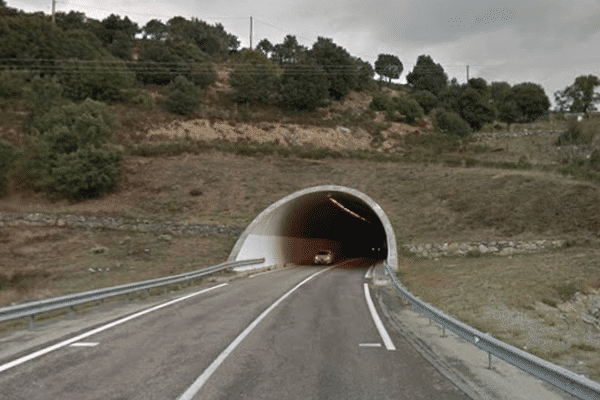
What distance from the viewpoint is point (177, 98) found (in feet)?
203

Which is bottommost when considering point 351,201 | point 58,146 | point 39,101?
point 351,201

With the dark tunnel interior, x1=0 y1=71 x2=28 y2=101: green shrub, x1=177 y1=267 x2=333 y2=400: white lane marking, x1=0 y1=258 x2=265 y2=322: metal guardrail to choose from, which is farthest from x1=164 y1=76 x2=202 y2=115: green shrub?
x1=177 y1=267 x2=333 y2=400: white lane marking

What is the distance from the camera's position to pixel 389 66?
125438mm

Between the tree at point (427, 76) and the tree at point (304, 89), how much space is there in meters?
52.7

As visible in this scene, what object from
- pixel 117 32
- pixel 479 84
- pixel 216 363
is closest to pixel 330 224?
pixel 216 363

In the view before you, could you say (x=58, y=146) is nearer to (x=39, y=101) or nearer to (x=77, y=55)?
(x=39, y=101)

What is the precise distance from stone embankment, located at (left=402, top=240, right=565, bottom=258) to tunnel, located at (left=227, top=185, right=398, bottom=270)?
9.37 feet

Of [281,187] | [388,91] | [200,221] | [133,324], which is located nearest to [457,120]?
[388,91]

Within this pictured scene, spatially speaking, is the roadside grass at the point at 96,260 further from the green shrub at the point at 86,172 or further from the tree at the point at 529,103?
the tree at the point at 529,103

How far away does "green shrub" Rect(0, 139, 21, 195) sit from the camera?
1620 inches

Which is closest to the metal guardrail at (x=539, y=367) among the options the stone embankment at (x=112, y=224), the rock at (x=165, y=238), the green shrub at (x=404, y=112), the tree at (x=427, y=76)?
the rock at (x=165, y=238)

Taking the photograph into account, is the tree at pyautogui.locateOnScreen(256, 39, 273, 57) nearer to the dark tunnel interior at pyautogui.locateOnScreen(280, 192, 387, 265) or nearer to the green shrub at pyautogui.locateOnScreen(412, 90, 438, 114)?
the green shrub at pyautogui.locateOnScreen(412, 90, 438, 114)

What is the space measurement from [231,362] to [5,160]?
43.2m

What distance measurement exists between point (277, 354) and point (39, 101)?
57335 mm
